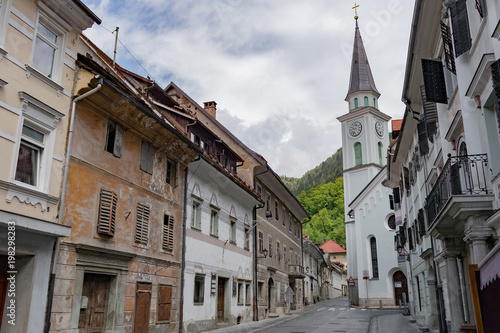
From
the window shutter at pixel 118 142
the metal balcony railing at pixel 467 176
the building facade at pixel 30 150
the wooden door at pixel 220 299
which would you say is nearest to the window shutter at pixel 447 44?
the metal balcony railing at pixel 467 176

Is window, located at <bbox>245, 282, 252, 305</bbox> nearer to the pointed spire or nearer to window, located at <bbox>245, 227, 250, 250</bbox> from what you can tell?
window, located at <bbox>245, 227, 250, 250</bbox>

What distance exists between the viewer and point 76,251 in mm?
11836

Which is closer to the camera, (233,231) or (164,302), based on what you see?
(164,302)

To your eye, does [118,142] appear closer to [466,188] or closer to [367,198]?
[466,188]

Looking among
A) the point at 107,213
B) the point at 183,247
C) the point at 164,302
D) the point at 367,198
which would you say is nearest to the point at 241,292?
the point at 183,247

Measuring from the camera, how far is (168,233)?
16.8 metres

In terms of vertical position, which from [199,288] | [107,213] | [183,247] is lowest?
[199,288]

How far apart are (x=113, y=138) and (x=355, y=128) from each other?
5157 cm

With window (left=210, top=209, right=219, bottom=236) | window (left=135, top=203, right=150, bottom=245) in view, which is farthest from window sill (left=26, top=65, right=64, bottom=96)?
window (left=210, top=209, right=219, bottom=236)

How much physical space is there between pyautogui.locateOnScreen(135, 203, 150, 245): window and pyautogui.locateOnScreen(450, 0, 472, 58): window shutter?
10.6 m

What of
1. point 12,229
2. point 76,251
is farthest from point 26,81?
point 76,251

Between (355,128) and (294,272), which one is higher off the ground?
(355,128)

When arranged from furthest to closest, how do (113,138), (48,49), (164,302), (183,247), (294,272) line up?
(294,272), (183,247), (164,302), (113,138), (48,49)

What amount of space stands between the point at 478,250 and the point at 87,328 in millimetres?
10193
